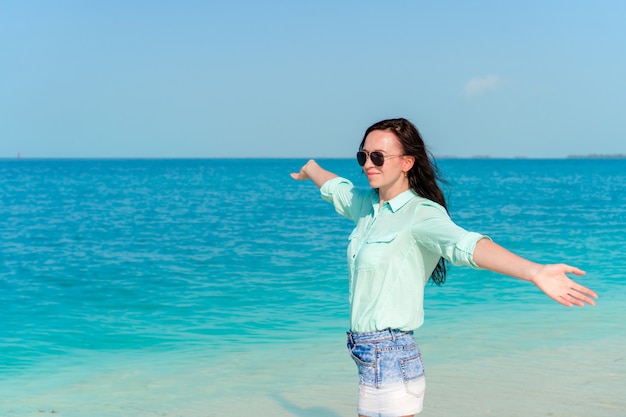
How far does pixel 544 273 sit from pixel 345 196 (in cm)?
139

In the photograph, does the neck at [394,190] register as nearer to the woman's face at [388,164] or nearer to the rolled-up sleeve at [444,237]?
the woman's face at [388,164]

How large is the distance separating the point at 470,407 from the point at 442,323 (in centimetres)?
373

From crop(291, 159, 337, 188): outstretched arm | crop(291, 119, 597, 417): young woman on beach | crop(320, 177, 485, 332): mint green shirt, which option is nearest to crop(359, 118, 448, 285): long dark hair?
crop(291, 119, 597, 417): young woman on beach

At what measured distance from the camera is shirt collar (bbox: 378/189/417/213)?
329 centimetres

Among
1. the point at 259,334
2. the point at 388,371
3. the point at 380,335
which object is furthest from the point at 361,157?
the point at 259,334

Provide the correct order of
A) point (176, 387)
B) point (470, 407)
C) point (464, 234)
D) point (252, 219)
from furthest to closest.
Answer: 1. point (252, 219)
2. point (176, 387)
3. point (470, 407)
4. point (464, 234)

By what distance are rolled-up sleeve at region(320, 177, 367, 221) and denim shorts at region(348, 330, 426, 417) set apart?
2.50 ft

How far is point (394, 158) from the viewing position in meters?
3.32

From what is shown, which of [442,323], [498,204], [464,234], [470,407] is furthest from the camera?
[498,204]

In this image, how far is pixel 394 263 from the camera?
3158 millimetres

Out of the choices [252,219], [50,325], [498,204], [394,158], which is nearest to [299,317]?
[50,325]

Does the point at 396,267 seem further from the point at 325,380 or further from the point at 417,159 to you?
the point at 325,380

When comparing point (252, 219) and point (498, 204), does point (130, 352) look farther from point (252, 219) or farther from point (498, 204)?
point (498, 204)

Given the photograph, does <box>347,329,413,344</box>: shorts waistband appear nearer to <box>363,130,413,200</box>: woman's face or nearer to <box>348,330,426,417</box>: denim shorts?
<box>348,330,426,417</box>: denim shorts
